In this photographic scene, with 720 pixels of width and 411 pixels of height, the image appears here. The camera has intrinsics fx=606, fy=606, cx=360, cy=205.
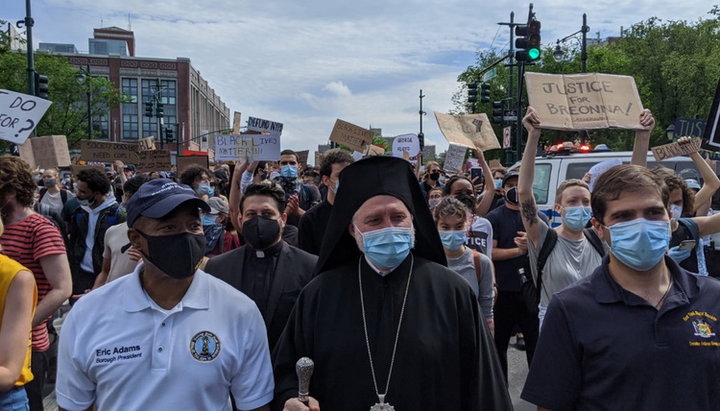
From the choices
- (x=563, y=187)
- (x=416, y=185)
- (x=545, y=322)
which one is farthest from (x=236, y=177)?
(x=545, y=322)

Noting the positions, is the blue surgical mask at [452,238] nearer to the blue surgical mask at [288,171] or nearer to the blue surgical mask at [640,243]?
the blue surgical mask at [640,243]

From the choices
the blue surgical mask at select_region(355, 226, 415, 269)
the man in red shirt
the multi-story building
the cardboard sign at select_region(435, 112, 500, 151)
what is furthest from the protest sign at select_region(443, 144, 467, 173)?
the multi-story building

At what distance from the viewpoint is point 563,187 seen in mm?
4570

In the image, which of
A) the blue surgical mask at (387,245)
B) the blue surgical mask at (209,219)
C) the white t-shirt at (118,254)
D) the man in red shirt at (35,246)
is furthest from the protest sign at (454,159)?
the blue surgical mask at (387,245)

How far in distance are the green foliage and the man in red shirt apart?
3541cm

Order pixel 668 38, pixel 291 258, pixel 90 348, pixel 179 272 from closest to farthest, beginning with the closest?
pixel 90 348, pixel 179 272, pixel 291 258, pixel 668 38

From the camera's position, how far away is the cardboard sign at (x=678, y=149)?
5.57 m

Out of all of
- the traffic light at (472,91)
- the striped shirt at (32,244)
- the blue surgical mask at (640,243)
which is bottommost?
the striped shirt at (32,244)

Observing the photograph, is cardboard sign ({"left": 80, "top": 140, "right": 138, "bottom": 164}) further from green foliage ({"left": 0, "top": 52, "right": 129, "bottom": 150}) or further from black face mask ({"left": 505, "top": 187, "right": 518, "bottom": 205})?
green foliage ({"left": 0, "top": 52, "right": 129, "bottom": 150})

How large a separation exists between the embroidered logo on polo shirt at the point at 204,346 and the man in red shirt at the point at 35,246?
1.66 metres

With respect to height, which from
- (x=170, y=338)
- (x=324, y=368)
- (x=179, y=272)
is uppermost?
(x=179, y=272)

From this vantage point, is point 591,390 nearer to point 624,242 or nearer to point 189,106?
point 624,242

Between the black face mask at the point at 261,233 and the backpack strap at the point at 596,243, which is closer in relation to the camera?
the black face mask at the point at 261,233

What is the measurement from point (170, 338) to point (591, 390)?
1558 mm
